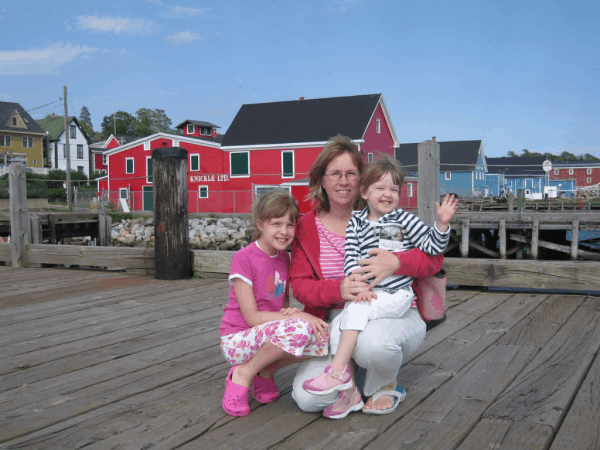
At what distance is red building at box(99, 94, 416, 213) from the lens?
3073 centimetres

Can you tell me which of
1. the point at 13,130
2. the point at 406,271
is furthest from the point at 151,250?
the point at 13,130

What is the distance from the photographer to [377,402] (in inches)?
98.8

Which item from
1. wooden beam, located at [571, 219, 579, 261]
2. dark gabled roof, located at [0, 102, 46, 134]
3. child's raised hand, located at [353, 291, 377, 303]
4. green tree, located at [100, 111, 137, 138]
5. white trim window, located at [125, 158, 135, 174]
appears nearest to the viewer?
child's raised hand, located at [353, 291, 377, 303]

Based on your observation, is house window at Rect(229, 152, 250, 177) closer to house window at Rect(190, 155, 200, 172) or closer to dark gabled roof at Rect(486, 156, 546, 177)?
house window at Rect(190, 155, 200, 172)

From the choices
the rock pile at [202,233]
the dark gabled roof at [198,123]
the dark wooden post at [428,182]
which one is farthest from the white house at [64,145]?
the dark wooden post at [428,182]

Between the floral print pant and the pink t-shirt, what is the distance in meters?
0.08

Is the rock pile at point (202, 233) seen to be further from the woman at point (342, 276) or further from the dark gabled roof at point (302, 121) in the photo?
→ the woman at point (342, 276)

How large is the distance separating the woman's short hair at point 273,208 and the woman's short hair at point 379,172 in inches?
13.3

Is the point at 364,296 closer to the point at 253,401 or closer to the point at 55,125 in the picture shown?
the point at 253,401

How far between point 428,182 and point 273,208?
323 cm

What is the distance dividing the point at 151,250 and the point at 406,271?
15.2 ft

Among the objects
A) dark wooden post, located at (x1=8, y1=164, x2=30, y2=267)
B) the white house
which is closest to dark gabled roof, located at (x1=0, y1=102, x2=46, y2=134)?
the white house

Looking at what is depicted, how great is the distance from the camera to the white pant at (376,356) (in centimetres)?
242

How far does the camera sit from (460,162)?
169 feet
